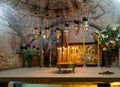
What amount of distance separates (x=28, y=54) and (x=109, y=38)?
6.12ft

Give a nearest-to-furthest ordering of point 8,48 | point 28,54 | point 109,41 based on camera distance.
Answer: point 8,48 → point 109,41 → point 28,54

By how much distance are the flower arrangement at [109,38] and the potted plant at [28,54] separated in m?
1.54

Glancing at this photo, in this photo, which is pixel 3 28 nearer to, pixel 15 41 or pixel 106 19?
pixel 15 41

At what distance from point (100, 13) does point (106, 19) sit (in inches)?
8.2

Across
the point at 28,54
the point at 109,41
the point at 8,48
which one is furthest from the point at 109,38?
the point at 8,48

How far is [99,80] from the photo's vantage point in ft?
11.0

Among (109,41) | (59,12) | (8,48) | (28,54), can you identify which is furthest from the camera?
Answer: (59,12)

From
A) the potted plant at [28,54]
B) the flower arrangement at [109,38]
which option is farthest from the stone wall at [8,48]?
the flower arrangement at [109,38]

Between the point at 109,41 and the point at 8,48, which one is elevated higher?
the point at 109,41

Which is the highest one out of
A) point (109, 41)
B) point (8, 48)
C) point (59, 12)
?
point (59, 12)

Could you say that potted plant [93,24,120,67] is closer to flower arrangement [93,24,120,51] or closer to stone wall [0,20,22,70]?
flower arrangement [93,24,120,51]

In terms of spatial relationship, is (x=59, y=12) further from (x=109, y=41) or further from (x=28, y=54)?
(x=109, y=41)

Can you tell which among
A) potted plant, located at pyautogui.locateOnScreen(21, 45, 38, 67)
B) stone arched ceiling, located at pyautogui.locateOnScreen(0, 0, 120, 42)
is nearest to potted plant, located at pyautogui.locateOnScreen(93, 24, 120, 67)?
stone arched ceiling, located at pyautogui.locateOnScreen(0, 0, 120, 42)

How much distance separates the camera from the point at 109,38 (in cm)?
520
